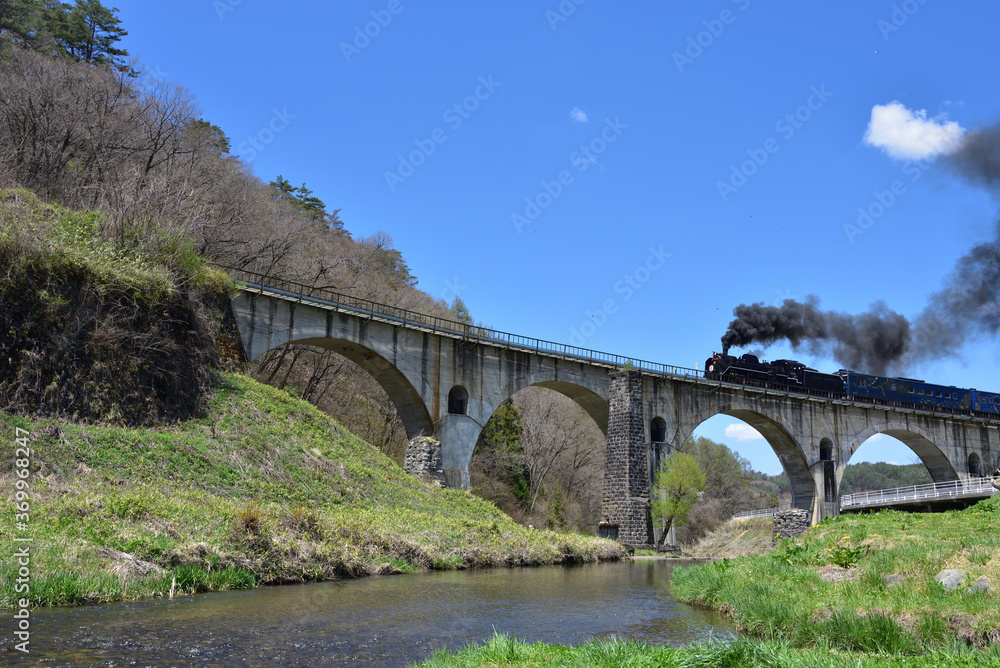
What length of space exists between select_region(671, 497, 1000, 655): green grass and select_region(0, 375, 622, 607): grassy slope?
7.97 metres

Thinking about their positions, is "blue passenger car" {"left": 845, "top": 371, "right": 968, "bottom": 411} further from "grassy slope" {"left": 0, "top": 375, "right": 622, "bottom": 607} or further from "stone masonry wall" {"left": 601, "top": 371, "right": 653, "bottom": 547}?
"grassy slope" {"left": 0, "top": 375, "right": 622, "bottom": 607}

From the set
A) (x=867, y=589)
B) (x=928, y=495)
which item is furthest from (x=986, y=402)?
(x=867, y=589)

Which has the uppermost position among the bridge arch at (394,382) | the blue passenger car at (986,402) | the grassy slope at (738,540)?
the blue passenger car at (986,402)

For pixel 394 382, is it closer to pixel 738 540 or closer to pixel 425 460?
pixel 425 460

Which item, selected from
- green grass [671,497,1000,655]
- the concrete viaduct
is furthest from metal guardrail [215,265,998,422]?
green grass [671,497,1000,655]

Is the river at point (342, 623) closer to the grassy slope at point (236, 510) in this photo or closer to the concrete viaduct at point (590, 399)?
the grassy slope at point (236, 510)

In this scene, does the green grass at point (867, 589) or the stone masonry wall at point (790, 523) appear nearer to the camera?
the green grass at point (867, 589)

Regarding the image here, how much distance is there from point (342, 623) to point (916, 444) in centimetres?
5522

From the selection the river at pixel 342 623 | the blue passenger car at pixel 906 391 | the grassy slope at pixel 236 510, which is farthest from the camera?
the blue passenger car at pixel 906 391

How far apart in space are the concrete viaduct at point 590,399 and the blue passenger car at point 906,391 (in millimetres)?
913

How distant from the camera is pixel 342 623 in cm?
1101

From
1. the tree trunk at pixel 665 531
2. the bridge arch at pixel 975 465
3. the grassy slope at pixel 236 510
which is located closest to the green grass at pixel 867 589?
the grassy slope at pixel 236 510

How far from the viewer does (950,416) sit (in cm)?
5359

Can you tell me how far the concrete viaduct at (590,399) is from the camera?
30.6 meters
